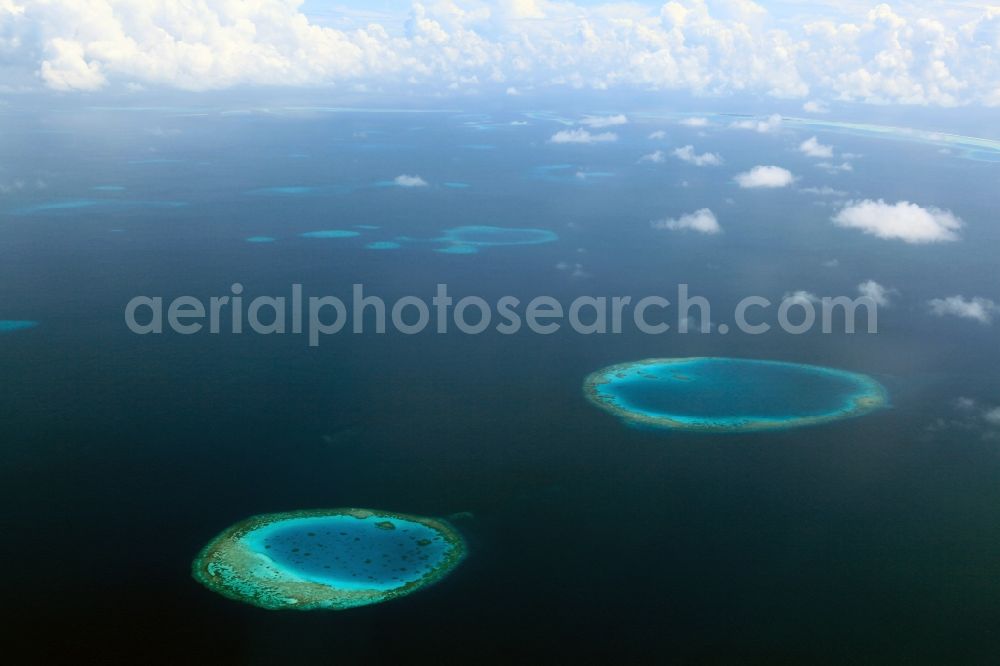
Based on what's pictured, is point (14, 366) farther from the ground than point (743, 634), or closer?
farther from the ground

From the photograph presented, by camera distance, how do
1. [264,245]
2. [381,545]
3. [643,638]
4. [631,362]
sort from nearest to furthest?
[643,638] → [381,545] → [631,362] → [264,245]

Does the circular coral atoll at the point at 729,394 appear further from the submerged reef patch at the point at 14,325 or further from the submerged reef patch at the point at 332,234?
the submerged reef patch at the point at 332,234

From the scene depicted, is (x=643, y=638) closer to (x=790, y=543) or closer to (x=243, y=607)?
(x=790, y=543)

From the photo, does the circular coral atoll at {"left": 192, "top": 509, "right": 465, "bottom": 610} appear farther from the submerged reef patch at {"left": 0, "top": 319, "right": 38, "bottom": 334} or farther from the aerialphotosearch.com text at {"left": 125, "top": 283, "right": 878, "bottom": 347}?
the submerged reef patch at {"left": 0, "top": 319, "right": 38, "bottom": 334}

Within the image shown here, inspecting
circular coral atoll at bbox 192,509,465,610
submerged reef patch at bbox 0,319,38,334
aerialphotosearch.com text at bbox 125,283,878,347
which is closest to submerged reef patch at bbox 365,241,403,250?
aerialphotosearch.com text at bbox 125,283,878,347

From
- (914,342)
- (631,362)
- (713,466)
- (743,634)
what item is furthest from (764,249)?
(743,634)

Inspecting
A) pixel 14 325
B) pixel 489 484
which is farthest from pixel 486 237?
pixel 489 484

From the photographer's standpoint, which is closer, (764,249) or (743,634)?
(743,634)
